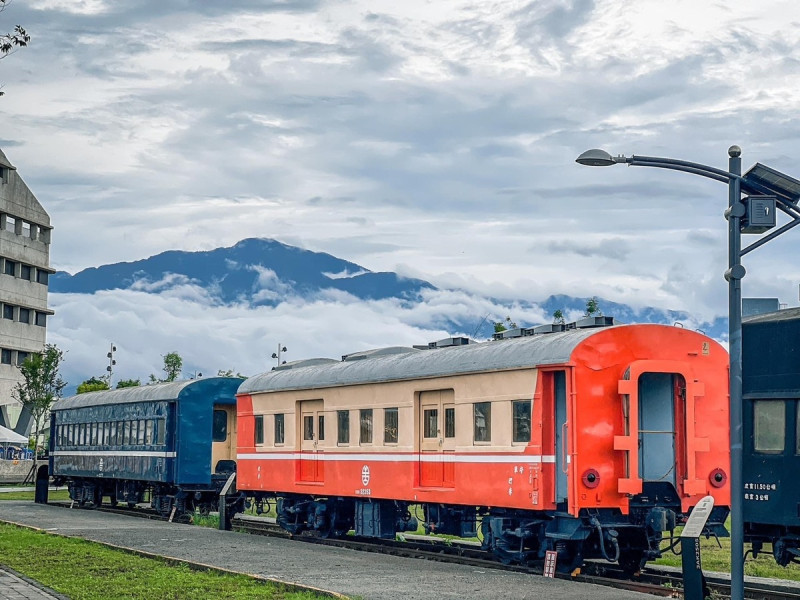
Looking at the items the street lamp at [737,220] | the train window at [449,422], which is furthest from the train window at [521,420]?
the street lamp at [737,220]

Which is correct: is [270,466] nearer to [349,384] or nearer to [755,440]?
[349,384]

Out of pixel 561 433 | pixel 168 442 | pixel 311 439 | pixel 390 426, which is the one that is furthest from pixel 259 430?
pixel 561 433

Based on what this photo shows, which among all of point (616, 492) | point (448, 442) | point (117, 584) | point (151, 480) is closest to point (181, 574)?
point (117, 584)

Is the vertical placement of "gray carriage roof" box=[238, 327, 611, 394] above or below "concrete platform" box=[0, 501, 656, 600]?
above

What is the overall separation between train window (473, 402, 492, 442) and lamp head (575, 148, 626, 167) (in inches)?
253

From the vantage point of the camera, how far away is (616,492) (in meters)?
17.9

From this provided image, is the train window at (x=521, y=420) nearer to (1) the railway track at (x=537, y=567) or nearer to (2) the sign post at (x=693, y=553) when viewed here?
(1) the railway track at (x=537, y=567)

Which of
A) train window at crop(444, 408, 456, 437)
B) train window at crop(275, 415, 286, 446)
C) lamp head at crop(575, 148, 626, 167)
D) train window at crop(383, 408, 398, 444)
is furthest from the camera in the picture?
train window at crop(275, 415, 286, 446)

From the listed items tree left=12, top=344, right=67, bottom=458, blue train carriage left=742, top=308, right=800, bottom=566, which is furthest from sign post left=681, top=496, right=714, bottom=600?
tree left=12, top=344, right=67, bottom=458

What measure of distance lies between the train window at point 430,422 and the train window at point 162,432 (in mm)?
12580

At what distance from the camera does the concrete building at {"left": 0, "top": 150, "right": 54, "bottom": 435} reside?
90.9 meters

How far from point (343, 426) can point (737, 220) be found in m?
12.5

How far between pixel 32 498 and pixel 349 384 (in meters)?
25.7

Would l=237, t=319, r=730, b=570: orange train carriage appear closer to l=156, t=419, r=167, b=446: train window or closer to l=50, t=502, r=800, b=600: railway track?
l=50, t=502, r=800, b=600: railway track
